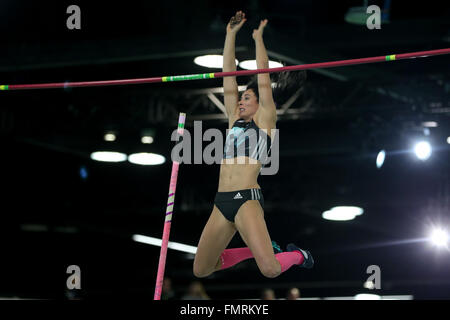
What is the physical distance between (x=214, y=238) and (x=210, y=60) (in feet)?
14.0

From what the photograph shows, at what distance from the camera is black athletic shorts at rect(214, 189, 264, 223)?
506cm

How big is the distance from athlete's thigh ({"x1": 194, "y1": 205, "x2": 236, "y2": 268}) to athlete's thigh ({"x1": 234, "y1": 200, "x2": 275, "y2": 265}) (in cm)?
12

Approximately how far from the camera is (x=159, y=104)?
10.3m

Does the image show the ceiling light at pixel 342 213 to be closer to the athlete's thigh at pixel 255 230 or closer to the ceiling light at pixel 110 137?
the ceiling light at pixel 110 137

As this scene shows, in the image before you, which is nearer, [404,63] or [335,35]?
[335,35]

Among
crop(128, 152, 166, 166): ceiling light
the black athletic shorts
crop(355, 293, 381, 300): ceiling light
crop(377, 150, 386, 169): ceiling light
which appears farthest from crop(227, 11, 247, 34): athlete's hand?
crop(355, 293, 381, 300): ceiling light

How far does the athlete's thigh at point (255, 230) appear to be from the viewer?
4879 millimetres

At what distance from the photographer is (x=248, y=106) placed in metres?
5.36

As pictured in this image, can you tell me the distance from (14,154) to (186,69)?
4579 mm

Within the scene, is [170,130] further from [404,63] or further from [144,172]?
[404,63]

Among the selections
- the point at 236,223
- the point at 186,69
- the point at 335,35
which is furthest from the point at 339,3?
the point at 236,223

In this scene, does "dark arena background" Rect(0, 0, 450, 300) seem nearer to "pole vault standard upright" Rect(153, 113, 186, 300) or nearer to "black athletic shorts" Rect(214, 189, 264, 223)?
"pole vault standard upright" Rect(153, 113, 186, 300)

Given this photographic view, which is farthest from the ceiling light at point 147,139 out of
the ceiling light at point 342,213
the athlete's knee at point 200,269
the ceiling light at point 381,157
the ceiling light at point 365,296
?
the ceiling light at point 365,296

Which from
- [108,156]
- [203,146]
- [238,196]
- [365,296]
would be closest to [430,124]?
[203,146]
